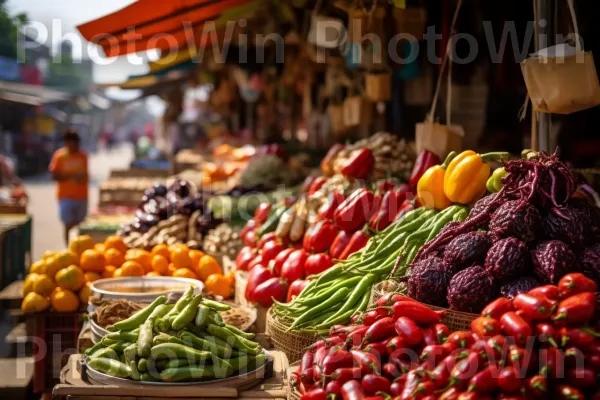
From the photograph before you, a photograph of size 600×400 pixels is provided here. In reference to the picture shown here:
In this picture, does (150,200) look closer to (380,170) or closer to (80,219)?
(380,170)

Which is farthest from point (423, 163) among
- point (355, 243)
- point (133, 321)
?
point (133, 321)

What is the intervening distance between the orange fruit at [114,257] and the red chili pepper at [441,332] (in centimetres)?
311

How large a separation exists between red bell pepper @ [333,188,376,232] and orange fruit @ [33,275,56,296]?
191 cm

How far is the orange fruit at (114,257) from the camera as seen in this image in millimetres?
5160

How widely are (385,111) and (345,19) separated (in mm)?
1367

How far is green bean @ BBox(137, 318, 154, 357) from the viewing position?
3.00 metres

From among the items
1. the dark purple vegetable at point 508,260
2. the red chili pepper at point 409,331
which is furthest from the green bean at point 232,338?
the dark purple vegetable at point 508,260

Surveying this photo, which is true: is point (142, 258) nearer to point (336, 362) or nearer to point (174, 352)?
point (174, 352)

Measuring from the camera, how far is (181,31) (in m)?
8.02

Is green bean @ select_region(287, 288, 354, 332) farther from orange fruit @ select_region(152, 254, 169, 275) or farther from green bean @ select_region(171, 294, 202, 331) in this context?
orange fruit @ select_region(152, 254, 169, 275)

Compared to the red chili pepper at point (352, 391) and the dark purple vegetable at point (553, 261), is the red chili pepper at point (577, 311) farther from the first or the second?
the red chili pepper at point (352, 391)

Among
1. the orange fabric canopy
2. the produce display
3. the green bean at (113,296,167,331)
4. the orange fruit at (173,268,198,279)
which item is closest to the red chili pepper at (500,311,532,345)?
the green bean at (113,296,167,331)

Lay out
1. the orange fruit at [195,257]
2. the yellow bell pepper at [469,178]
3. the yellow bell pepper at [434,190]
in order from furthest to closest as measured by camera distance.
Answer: the orange fruit at [195,257]
the yellow bell pepper at [434,190]
the yellow bell pepper at [469,178]

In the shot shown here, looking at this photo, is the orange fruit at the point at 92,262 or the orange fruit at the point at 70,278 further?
the orange fruit at the point at 92,262
